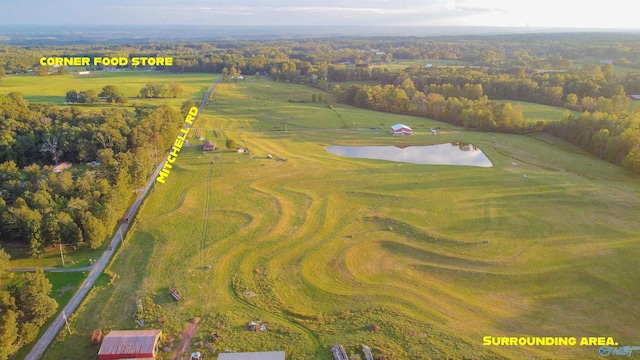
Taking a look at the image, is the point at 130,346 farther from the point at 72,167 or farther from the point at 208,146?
the point at 72,167

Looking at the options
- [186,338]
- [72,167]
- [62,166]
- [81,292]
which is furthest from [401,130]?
[81,292]

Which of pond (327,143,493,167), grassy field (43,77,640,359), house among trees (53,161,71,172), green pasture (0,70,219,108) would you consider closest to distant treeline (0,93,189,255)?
house among trees (53,161,71,172)

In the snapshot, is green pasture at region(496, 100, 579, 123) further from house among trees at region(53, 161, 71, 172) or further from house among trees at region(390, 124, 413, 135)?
house among trees at region(53, 161, 71, 172)

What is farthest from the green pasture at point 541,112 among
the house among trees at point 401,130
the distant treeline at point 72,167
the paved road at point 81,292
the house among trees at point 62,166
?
the house among trees at point 62,166

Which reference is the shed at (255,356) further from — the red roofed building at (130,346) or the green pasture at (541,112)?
the green pasture at (541,112)

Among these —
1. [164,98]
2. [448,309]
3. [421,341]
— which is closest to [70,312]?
[421,341]

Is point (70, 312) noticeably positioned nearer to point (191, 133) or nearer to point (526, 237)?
point (526, 237)
